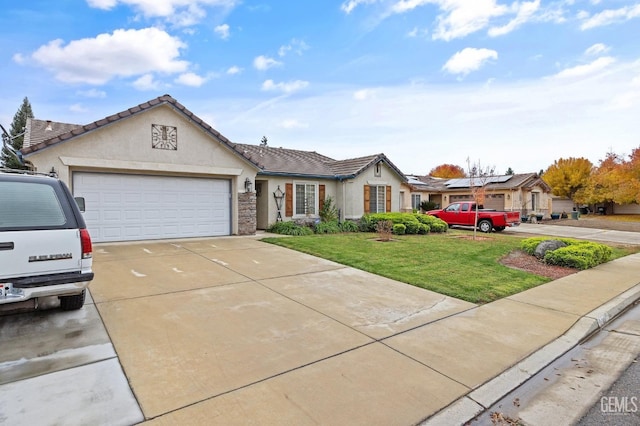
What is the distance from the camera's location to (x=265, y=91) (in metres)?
18.8

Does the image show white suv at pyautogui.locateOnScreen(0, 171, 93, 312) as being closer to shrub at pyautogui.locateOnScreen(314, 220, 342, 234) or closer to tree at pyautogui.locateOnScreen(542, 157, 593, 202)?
shrub at pyautogui.locateOnScreen(314, 220, 342, 234)

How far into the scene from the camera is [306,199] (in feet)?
55.6

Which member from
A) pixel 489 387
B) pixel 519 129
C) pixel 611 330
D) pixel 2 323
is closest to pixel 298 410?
pixel 489 387

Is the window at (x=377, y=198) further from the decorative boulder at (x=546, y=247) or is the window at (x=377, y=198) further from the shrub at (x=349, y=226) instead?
the decorative boulder at (x=546, y=247)

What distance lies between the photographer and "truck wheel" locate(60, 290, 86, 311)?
468 cm

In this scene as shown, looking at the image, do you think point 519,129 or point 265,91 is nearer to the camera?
point 265,91

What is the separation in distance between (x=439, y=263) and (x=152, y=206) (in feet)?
31.9

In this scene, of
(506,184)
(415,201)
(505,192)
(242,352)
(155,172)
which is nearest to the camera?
(242,352)

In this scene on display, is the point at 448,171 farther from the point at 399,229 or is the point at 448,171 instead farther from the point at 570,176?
the point at 399,229

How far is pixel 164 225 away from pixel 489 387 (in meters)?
11.5

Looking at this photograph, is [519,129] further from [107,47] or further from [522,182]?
[107,47]

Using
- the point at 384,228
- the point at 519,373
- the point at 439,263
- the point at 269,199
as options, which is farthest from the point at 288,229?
the point at 519,373

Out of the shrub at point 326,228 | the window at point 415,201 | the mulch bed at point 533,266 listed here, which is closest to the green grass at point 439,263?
the mulch bed at point 533,266

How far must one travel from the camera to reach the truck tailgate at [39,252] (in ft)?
11.9
